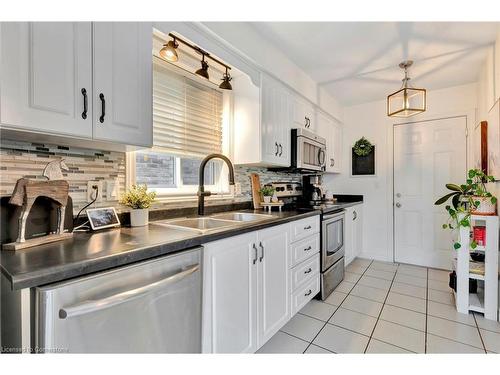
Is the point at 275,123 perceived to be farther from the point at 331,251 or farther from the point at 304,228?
the point at 331,251

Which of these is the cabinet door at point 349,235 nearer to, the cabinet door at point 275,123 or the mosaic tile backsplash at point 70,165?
the cabinet door at point 275,123

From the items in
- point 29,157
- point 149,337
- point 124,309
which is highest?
point 29,157

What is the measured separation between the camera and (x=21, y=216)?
0.95 m

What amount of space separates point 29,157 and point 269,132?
1.72 meters

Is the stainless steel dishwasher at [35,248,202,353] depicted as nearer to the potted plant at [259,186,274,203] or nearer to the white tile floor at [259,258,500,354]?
the white tile floor at [259,258,500,354]

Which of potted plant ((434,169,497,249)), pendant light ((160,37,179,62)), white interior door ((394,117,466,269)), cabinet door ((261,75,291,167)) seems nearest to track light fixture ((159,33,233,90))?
pendant light ((160,37,179,62))

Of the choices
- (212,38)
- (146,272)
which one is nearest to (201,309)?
(146,272)

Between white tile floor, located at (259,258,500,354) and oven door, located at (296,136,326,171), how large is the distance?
4.57ft

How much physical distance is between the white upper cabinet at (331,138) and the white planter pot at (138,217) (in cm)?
249

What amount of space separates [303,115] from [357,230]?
1866 mm

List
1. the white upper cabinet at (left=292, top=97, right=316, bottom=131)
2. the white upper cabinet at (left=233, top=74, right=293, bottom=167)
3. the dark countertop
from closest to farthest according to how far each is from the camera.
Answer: the dark countertop
the white upper cabinet at (left=233, top=74, right=293, bottom=167)
the white upper cabinet at (left=292, top=97, right=316, bottom=131)

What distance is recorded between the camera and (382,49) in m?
2.26

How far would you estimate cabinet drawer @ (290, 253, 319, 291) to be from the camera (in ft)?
6.25
